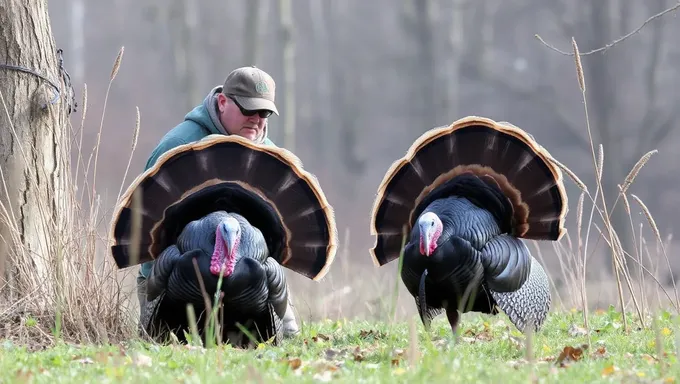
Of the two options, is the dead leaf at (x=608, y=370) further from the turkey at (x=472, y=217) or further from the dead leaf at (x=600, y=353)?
the turkey at (x=472, y=217)

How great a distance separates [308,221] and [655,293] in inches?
99.0

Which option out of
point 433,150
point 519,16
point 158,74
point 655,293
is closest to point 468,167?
point 433,150

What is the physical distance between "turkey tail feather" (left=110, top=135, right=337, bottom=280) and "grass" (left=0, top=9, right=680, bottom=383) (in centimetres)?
26

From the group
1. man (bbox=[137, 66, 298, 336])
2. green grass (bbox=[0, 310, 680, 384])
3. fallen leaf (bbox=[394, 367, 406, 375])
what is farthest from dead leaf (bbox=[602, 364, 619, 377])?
man (bbox=[137, 66, 298, 336])

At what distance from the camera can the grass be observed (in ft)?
14.4

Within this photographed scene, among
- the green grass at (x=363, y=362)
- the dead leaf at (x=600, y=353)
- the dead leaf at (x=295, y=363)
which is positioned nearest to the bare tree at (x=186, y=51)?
the green grass at (x=363, y=362)

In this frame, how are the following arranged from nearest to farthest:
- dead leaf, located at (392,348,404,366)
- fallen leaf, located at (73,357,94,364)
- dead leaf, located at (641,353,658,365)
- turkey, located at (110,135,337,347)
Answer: fallen leaf, located at (73,357,94,364), dead leaf, located at (392,348,404,366), dead leaf, located at (641,353,658,365), turkey, located at (110,135,337,347)

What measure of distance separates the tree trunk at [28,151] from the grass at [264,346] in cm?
3

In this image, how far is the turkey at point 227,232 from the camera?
19.6ft

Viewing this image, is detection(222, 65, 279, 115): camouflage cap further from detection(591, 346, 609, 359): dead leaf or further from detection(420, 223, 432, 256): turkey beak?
detection(591, 346, 609, 359): dead leaf

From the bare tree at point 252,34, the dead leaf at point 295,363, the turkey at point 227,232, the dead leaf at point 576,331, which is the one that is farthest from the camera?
the bare tree at point 252,34

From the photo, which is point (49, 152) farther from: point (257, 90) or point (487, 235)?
point (487, 235)

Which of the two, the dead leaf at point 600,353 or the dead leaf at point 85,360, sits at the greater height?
the dead leaf at point 85,360

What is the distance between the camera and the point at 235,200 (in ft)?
21.5
